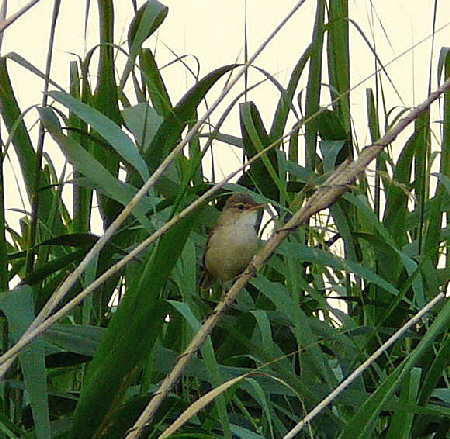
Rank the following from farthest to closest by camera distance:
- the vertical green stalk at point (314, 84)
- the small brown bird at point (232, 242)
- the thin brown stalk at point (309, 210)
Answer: the small brown bird at point (232, 242), the vertical green stalk at point (314, 84), the thin brown stalk at point (309, 210)

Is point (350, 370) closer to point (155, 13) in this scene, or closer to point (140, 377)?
point (140, 377)

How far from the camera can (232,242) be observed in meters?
1.78

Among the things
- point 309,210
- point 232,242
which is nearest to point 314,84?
point 232,242

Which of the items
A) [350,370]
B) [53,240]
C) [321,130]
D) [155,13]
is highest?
[155,13]

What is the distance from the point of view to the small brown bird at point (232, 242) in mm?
1698

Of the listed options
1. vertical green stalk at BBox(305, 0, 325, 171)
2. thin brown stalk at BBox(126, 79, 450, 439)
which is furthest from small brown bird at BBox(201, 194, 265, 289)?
thin brown stalk at BBox(126, 79, 450, 439)

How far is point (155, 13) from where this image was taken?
1342 mm

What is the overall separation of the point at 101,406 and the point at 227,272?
0.79m

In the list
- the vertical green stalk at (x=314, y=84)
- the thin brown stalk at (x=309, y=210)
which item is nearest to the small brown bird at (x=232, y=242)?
the vertical green stalk at (x=314, y=84)

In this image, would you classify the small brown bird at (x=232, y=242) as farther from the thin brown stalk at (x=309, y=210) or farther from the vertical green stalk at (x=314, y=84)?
the thin brown stalk at (x=309, y=210)

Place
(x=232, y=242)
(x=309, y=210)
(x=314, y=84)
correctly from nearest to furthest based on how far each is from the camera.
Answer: (x=309, y=210) → (x=314, y=84) → (x=232, y=242)

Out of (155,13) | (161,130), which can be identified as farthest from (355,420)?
(155,13)

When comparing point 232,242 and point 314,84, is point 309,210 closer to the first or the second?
point 314,84

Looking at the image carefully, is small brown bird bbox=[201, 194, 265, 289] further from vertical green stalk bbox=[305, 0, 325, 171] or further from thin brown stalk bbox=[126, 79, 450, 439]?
thin brown stalk bbox=[126, 79, 450, 439]
